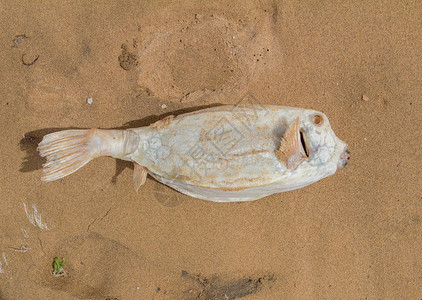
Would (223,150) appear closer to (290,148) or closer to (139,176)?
(290,148)

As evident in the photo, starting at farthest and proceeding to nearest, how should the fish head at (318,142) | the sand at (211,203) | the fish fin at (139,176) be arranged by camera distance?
the sand at (211,203), the fish fin at (139,176), the fish head at (318,142)

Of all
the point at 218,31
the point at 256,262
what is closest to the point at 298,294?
the point at 256,262

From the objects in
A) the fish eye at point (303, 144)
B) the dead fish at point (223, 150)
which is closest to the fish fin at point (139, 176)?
the dead fish at point (223, 150)

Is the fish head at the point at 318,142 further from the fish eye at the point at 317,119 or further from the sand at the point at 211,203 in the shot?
the sand at the point at 211,203

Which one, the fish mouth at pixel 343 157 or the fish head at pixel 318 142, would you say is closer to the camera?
the fish head at pixel 318 142

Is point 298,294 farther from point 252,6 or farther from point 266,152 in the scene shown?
point 252,6

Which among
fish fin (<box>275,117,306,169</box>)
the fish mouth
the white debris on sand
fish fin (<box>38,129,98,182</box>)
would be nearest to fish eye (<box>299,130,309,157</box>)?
fish fin (<box>275,117,306,169</box>)

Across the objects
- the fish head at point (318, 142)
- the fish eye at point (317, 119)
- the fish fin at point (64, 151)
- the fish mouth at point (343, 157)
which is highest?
the fish fin at point (64, 151)
